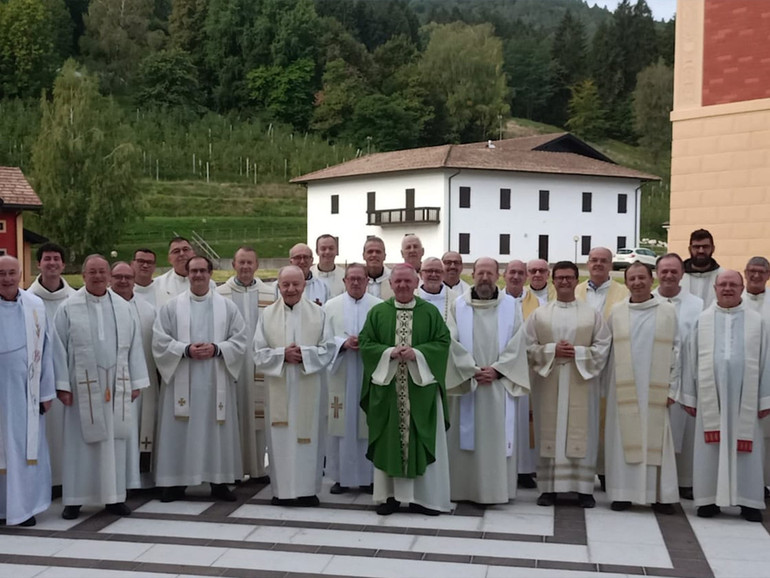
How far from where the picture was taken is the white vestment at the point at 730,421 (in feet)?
22.3

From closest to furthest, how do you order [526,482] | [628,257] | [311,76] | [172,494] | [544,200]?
[172,494], [526,482], [628,257], [544,200], [311,76]

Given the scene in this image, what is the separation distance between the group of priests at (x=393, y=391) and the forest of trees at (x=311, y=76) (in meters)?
54.5

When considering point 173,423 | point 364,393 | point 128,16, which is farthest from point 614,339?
point 128,16

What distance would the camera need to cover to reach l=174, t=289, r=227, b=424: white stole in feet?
24.2

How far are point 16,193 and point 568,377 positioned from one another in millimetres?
25459

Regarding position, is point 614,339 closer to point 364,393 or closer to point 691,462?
point 691,462

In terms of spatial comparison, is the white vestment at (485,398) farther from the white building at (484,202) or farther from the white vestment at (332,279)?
the white building at (484,202)

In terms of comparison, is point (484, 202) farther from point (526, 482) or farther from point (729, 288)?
point (729, 288)

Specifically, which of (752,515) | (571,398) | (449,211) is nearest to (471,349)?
(571,398)

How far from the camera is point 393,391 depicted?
697 centimetres

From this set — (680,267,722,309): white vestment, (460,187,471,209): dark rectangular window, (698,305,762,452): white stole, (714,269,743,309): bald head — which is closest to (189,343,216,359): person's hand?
(698,305,762,452): white stole

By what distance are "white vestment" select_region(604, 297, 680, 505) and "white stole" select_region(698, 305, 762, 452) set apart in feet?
0.83

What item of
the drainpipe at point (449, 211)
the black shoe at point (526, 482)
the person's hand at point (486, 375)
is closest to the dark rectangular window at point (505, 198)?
the drainpipe at point (449, 211)

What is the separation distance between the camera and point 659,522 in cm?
674
